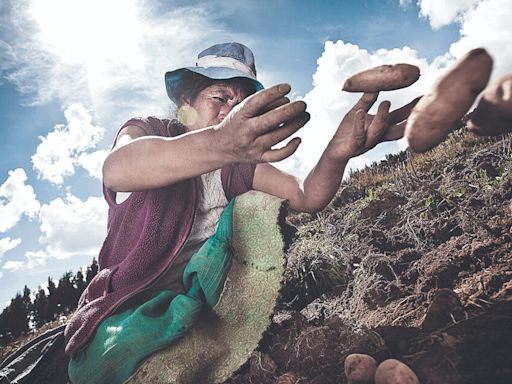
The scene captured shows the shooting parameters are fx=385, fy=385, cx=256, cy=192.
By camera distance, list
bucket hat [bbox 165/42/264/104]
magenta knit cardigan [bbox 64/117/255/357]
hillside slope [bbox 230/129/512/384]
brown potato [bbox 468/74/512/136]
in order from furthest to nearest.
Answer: bucket hat [bbox 165/42/264/104], magenta knit cardigan [bbox 64/117/255/357], hillside slope [bbox 230/129/512/384], brown potato [bbox 468/74/512/136]

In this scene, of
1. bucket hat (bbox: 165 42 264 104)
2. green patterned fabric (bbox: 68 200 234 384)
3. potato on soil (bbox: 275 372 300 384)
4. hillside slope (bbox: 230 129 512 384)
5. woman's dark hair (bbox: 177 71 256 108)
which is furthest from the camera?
woman's dark hair (bbox: 177 71 256 108)

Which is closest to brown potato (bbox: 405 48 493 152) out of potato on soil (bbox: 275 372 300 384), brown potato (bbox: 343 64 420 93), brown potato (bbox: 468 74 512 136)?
brown potato (bbox: 468 74 512 136)

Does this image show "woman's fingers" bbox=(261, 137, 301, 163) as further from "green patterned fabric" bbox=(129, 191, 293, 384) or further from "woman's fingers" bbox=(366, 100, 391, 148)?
"green patterned fabric" bbox=(129, 191, 293, 384)

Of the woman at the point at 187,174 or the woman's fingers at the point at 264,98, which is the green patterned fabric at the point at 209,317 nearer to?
the woman at the point at 187,174

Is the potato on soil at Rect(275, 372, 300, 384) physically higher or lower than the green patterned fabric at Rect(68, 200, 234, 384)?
lower

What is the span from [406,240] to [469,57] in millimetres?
1592

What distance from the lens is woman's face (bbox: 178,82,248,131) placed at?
78.1 inches

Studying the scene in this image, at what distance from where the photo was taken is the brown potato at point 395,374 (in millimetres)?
1020

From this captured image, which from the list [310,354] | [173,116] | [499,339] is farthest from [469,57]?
[173,116]

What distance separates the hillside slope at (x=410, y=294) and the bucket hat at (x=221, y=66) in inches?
39.4

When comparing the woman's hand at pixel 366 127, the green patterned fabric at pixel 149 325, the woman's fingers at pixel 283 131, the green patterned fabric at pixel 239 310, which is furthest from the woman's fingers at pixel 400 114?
the green patterned fabric at pixel 149 325

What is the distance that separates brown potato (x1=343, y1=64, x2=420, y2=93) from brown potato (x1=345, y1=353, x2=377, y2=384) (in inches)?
33.5

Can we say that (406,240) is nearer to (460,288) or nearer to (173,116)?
(460,288)

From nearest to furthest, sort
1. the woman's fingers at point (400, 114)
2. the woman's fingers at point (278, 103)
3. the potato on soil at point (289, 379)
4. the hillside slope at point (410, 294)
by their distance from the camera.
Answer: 1. the hillside slope at point (410, 294)
2. the woman's fingers at point (278, 103)
3. the potato on soil at point (289, 379)
4. the woman's fingers at point (400, 114)
